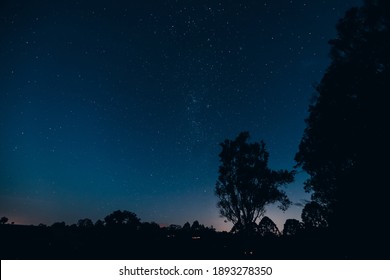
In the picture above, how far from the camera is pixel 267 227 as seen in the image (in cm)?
2431

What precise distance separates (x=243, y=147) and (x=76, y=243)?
1615 centimetres

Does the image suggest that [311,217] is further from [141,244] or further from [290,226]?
[141,244]

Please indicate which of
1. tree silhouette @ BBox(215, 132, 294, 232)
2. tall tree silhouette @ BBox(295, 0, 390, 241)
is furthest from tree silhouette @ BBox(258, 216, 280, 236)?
tall tree silhouette @ BBox(295, 0, 390, 241)

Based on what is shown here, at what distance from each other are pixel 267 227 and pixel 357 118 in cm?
1540

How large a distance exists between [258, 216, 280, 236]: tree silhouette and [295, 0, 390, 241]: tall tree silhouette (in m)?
10.5

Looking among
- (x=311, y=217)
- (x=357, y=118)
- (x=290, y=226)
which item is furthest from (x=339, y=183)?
(x=290, y=226)

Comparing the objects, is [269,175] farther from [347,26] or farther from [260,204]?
[347,26]

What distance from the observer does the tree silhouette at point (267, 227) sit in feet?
78.3

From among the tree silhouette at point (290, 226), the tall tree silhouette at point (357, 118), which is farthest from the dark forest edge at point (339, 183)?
the tree silhouette at point (290, 226)

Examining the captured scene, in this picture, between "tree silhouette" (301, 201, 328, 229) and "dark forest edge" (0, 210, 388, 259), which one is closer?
"dark forest edge" (0, 210, 388, 259)

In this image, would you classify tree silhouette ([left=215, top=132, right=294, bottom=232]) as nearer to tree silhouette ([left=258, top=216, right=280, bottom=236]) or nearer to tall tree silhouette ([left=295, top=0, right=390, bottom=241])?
tree silhouette ([left=258, top=216, right=280, bottom=236])

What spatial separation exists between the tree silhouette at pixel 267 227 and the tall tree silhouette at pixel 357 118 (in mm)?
10520

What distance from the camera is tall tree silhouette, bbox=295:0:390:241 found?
11.2 meters
